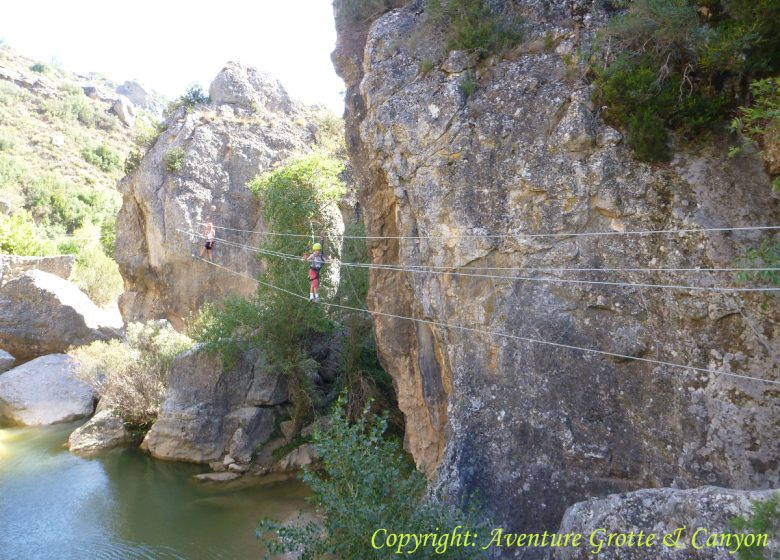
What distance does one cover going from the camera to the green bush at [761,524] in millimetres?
4270

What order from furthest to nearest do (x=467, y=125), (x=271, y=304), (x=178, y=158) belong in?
(x=178, y=158)
(x=271, y=304)
(x=467, y=125)

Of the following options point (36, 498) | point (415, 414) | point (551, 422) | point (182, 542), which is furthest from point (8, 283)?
point (551, 422)

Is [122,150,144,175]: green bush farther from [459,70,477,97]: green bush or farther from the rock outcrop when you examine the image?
[459,70,477,97]: green bush

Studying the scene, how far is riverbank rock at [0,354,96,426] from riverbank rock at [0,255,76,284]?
14.3ft

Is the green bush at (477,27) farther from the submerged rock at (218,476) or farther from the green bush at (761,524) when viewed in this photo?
the submerged rock at (218,476)

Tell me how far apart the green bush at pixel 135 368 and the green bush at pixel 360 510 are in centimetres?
1251

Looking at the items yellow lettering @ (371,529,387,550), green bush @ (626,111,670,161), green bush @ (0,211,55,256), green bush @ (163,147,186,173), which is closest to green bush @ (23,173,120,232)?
green bush @ (0,211,55,256)

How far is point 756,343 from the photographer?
7.18m

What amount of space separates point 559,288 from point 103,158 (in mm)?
44037

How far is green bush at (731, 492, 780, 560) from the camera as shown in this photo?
4270 mm

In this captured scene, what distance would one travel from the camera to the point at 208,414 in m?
16.4

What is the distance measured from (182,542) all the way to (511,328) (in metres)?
8.22

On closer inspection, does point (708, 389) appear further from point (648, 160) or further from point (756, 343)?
point (648, 160)

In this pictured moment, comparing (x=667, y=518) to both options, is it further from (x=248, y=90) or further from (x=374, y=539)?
(x=248, y=90)
